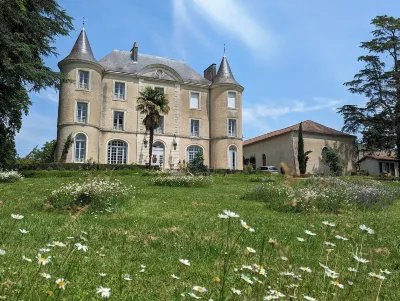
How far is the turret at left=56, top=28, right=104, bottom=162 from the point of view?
98.1 feet

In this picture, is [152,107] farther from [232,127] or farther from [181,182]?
[181,182]

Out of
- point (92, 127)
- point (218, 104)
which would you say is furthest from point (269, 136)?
point (92, 127)

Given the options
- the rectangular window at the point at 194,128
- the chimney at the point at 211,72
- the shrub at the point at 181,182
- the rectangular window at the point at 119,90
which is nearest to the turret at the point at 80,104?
the rectangular window at the point at 119,90

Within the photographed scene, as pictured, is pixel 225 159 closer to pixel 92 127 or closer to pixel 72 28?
pixel 92 127

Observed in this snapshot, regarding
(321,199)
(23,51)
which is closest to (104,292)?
(321,199)

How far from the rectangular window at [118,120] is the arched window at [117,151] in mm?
1373

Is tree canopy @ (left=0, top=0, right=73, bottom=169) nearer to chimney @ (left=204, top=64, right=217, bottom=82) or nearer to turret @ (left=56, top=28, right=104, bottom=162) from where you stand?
turret @ (left=56, top=28, right=104, bottom=162)

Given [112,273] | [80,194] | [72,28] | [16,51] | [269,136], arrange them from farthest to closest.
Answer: [269,136]
[72,28]
[16,51]
[80,194]
[112,273]

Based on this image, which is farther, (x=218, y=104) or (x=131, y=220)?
(x=218, y=104)

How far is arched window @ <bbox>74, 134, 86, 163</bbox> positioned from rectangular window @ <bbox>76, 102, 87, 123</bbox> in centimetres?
153

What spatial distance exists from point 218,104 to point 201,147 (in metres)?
4.91

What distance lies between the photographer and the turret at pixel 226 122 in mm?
35281

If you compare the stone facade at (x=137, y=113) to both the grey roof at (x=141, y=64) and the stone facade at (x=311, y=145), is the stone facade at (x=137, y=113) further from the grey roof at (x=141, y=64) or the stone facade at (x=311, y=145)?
the stone facade at (x=311, y=145)

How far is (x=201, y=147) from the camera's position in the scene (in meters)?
36.0
